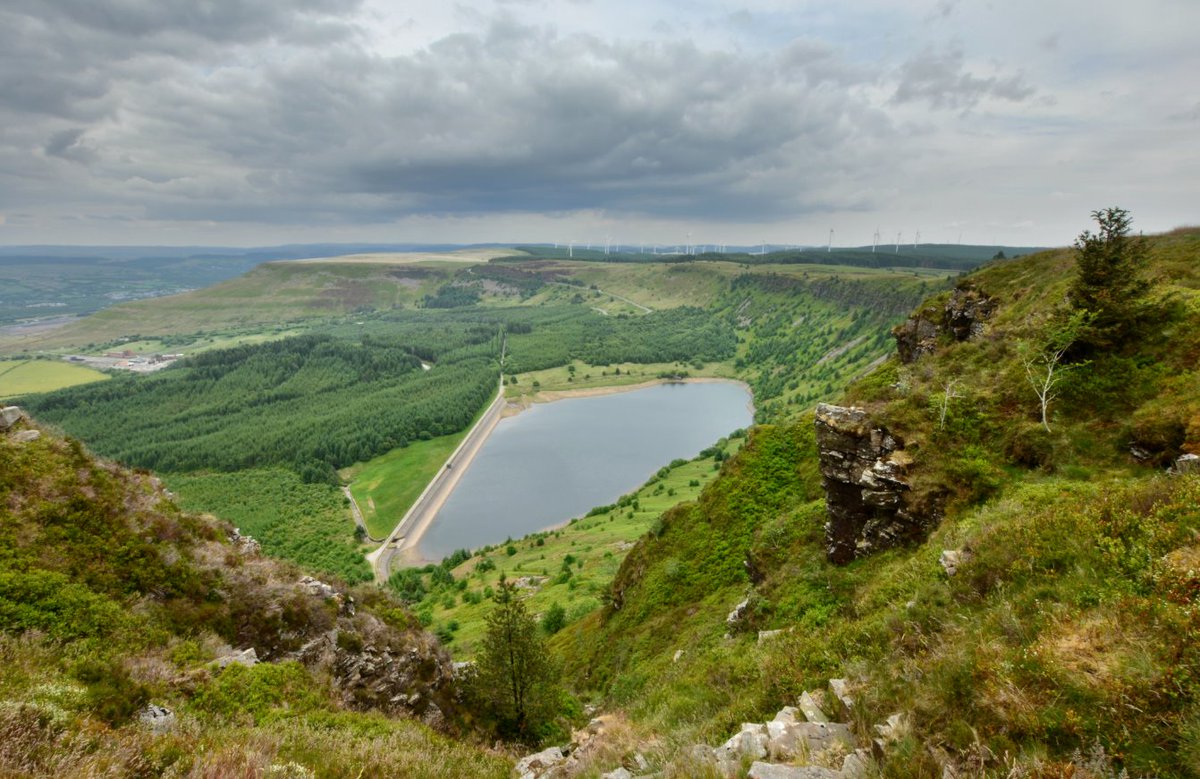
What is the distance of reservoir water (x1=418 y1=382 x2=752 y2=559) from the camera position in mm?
87438

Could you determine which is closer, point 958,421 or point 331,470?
point 958,421

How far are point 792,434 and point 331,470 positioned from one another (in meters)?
105

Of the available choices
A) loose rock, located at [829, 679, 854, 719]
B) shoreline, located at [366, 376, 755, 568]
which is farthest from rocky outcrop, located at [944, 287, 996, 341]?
shoreline, located at [366, 376, 755, 568]

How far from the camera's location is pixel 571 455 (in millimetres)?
115500

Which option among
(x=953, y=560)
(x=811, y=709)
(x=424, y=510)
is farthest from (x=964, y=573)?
(x=424, y=510)

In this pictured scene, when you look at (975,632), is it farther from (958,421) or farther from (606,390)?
(606,390)

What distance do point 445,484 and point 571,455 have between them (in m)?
29.3

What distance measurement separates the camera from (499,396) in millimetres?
158375

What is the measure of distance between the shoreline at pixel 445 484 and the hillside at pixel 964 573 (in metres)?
49.2

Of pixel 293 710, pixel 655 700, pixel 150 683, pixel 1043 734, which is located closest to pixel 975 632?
pixel 1043 734

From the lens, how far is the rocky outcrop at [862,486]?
62.8ft

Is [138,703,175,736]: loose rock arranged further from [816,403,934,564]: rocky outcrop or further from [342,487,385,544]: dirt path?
[342,487,385,544]: dirt path

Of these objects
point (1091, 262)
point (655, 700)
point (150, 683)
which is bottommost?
point (655, 700)

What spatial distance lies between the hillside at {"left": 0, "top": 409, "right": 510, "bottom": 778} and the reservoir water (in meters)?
60.1
